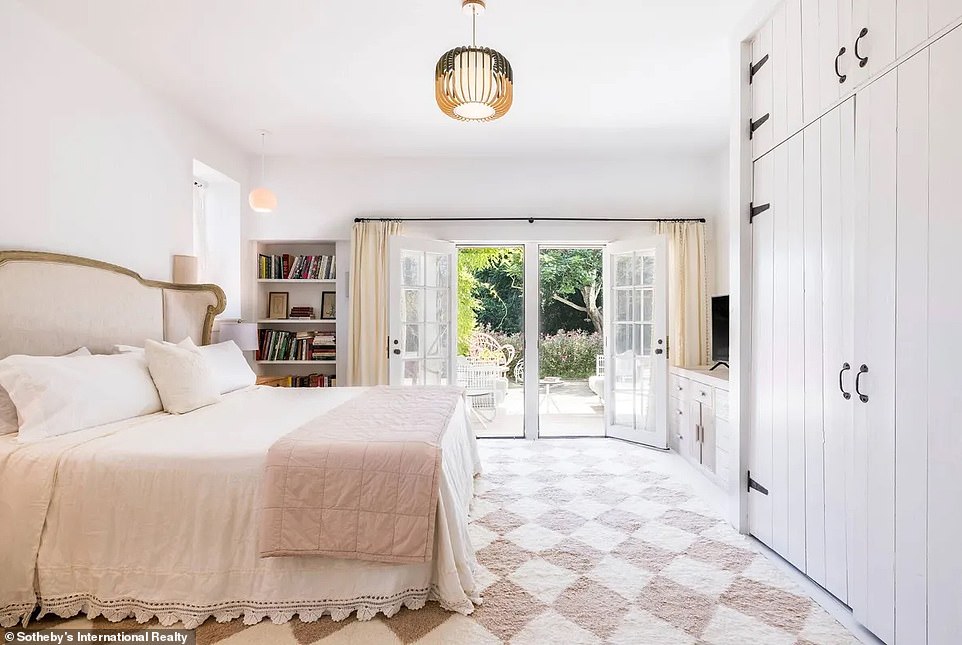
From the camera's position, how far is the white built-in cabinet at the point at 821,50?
69.0 inches

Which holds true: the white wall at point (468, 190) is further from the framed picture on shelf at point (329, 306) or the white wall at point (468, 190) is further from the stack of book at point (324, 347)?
the stack of book at point (324, 347)

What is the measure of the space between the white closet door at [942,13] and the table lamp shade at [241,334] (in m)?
4.52

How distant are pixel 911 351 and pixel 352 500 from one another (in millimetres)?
1981

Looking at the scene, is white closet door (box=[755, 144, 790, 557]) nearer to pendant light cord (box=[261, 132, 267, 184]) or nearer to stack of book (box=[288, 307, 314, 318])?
pendant light cord (box=[261, 132, 267, 184])

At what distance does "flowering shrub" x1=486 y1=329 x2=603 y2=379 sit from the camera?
28.1ft

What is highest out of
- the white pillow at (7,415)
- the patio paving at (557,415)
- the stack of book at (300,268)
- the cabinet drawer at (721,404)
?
the stack of book at (300,268)

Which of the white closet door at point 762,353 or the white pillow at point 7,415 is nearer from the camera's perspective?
the white pillow at point 7,415

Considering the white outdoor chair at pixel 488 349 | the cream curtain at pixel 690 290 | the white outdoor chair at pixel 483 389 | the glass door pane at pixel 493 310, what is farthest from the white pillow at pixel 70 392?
the white outdoor chair at pixel 488 349

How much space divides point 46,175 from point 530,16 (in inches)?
105

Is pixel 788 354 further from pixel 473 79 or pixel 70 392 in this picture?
pixel 70 392

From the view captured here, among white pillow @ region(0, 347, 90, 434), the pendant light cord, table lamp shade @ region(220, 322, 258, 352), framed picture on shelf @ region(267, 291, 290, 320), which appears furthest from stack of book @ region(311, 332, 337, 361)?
white pillow @ region(0, 347, 90, 434)

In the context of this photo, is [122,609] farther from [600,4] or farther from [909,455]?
[600,4]

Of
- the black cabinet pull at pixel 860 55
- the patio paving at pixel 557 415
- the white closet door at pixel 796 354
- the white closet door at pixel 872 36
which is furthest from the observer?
the patio paving at pixel 557 415

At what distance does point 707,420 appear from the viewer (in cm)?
409
